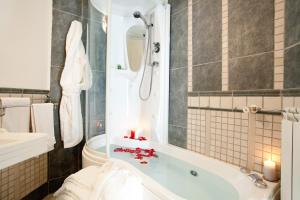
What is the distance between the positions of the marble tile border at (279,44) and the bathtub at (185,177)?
724 millimetres

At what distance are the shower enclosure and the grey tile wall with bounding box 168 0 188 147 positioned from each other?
0.07m

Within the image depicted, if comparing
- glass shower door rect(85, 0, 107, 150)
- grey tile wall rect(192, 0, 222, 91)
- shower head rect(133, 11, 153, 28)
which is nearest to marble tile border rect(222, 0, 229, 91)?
grey tile wall rect(192, 0, 222, 91)

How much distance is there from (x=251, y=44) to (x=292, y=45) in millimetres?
402

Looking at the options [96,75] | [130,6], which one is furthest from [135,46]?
[96,75]

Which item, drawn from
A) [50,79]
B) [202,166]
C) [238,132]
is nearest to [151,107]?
[202,166]

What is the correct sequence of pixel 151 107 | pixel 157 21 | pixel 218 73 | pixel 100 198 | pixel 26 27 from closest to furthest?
pixel 100 198
pixel 218 73
pixel 26 27
pixel 157 21
pixel 151 107

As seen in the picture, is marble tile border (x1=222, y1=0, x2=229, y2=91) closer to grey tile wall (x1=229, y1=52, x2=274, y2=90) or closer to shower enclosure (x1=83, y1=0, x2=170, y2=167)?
grey tile wall (x1=229, y1=52, x2=274, y2=90)

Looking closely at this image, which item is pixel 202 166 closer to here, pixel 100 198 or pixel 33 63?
pixel 100 198

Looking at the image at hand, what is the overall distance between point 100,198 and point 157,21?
1.95 m

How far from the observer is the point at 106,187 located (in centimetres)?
123

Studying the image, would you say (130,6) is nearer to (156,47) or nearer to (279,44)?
(156,47)

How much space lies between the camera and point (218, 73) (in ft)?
5.79

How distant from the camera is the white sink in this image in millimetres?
940

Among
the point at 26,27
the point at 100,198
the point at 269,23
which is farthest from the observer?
the point at 26,27
